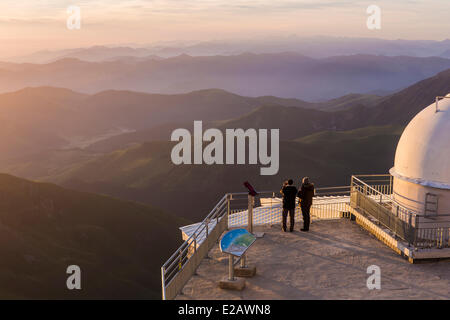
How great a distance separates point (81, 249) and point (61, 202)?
866 centimetres

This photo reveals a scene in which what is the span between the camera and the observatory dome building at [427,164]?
53.4ft

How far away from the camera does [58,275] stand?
130 ft

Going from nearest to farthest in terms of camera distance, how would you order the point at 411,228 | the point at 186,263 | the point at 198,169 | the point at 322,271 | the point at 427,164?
the point at 186,263 → the point at 322,271 → the point at 411,228 → the point at 427,164 → the point at 198,169

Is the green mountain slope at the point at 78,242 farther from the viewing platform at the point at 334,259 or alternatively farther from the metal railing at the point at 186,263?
the viewing platform at the point at 334,259

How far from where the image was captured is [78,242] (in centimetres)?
4681

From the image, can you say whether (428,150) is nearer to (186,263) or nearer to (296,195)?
(296,195)

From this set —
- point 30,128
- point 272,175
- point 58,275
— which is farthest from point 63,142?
point 58,275

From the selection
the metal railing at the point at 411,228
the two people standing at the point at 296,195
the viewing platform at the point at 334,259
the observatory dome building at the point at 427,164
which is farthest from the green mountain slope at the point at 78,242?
the observatory dome building at the point at 427,164

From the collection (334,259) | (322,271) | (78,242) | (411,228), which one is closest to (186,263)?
(322,271)

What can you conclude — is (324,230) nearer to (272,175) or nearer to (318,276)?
(318,276)

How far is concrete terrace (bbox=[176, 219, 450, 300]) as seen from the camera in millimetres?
13094

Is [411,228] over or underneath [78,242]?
over

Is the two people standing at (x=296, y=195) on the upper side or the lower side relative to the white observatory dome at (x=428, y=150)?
lower

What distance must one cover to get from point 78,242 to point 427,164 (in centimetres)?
3788
